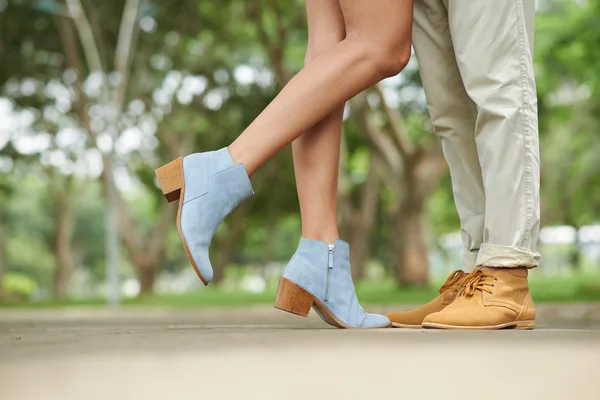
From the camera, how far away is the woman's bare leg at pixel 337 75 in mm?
2984

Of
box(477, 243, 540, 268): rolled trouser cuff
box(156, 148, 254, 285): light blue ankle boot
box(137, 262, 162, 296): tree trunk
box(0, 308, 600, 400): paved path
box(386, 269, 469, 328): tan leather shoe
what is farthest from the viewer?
box(137, 262, 162, 296): tree trunk

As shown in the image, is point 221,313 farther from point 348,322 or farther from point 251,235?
point 251,235

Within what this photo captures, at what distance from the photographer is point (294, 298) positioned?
307cm

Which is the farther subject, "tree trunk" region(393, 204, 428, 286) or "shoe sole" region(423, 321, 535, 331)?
"tree trunk" region(393, 204, 428, 286)

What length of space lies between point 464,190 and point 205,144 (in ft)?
68.0

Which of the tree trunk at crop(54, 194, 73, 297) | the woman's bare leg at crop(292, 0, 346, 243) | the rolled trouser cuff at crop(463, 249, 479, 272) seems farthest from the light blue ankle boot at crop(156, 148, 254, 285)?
the tree trunk at crop(54, 194, 73, 297)

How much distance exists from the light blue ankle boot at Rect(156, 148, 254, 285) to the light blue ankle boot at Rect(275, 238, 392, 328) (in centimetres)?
28

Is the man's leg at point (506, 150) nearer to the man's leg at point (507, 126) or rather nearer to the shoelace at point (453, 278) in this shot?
the man's leg at point (507, 126)

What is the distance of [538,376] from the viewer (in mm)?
1758

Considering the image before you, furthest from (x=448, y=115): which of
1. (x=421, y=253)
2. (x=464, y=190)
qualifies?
(x=421, y=253)

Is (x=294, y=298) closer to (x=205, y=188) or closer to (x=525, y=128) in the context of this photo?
(x=205, y=188)

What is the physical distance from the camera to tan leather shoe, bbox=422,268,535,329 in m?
2.97

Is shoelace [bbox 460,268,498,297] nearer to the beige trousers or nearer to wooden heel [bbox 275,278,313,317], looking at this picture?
the beige trousers

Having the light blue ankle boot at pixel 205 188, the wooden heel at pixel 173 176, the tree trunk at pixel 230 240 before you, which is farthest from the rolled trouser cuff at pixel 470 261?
the tree trunk at pixel 230 240
